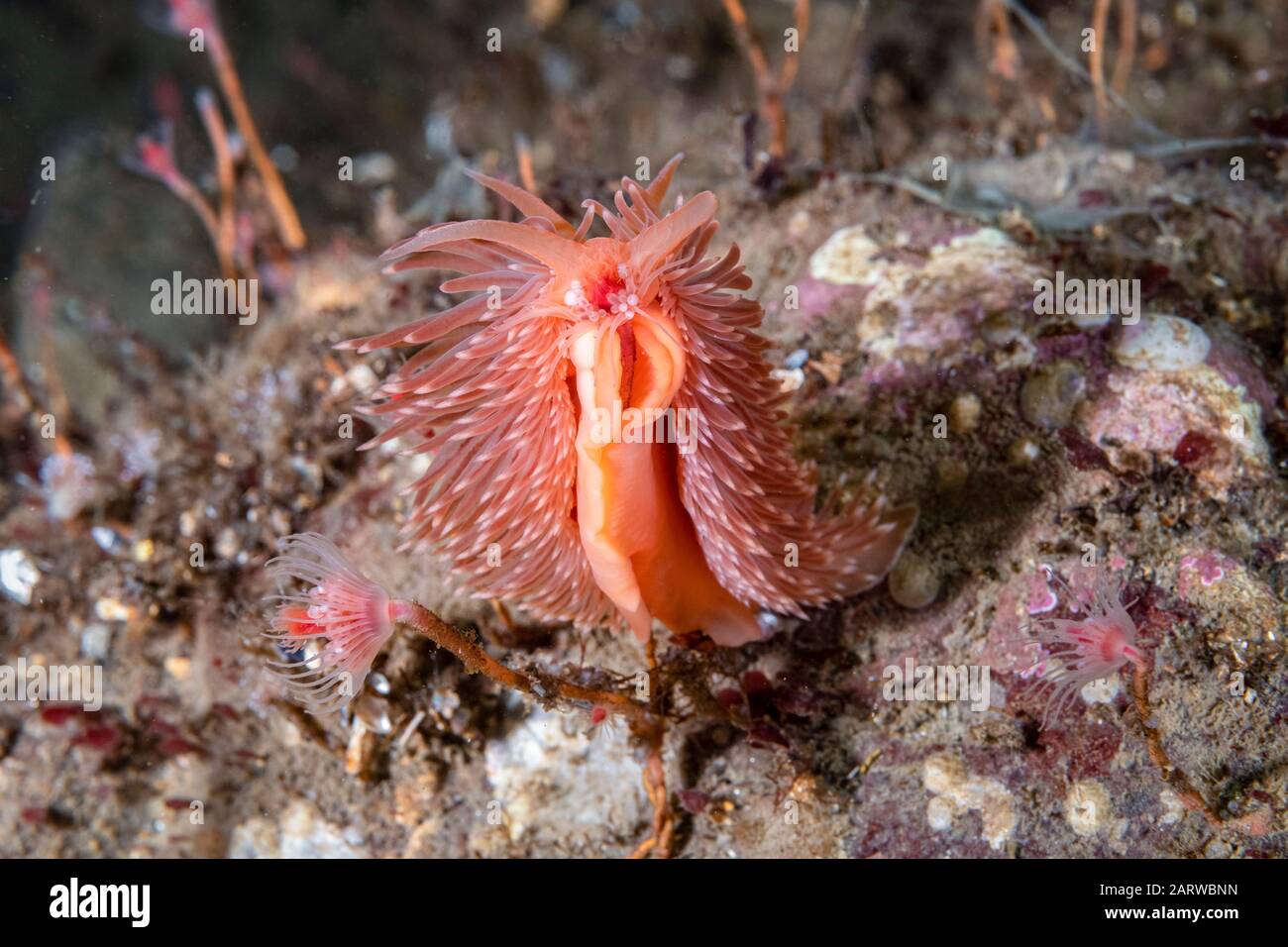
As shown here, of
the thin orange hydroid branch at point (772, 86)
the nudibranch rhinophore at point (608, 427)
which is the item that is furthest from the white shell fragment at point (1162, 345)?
the thin orange hydroid branch at point (772, 86)

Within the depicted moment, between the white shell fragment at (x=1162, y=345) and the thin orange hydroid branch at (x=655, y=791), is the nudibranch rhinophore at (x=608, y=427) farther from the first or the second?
the white shell fragment at (x=1162, y=345)

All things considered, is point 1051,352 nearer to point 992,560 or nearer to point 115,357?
point 992,560

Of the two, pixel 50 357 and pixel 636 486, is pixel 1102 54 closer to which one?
pixel 636 486

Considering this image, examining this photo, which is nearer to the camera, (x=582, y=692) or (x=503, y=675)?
(x=503, y=675)

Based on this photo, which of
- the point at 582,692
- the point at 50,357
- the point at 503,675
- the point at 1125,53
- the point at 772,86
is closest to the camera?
the point at 503,675

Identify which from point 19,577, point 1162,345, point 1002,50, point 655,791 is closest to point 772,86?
point 1002,50

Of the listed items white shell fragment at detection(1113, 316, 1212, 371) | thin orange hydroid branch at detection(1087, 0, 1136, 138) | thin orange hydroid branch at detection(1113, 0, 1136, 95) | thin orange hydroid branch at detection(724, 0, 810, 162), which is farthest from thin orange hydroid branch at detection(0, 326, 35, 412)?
thin orange hydroid branch at detection(1113, 0, 1136, 95)
